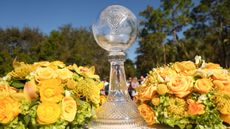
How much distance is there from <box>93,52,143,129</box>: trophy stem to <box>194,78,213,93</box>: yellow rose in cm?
30

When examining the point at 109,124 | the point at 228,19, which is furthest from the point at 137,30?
the point at 228,19

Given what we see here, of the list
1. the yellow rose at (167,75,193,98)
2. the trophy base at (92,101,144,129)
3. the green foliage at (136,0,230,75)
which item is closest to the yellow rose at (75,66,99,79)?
the trophy base at (92,101,144,129)

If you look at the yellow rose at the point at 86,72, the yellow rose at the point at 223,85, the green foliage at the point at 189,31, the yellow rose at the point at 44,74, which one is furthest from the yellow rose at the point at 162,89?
the green foliage at the point at 189,31

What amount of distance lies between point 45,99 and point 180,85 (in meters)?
0.57

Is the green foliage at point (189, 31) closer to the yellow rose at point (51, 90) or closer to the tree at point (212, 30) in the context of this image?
the tree at point (212, 30)

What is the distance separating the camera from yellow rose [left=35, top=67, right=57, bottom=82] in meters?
1.83

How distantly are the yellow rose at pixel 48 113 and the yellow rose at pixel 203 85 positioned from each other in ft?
1.94

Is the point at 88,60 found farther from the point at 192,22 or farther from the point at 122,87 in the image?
the point at 122,87

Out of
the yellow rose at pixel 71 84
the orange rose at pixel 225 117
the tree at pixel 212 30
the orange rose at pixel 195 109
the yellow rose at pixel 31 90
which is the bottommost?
the orange rose at pixel 225 117

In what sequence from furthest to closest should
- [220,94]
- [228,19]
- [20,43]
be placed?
[20,43] → [228,19] → [220,94]

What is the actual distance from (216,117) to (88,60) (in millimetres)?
38219

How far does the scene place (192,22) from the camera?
29875 mm

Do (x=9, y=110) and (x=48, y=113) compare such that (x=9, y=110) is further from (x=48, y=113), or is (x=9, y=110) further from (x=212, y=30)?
(x=212, y=30)

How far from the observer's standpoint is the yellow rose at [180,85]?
184 cm
